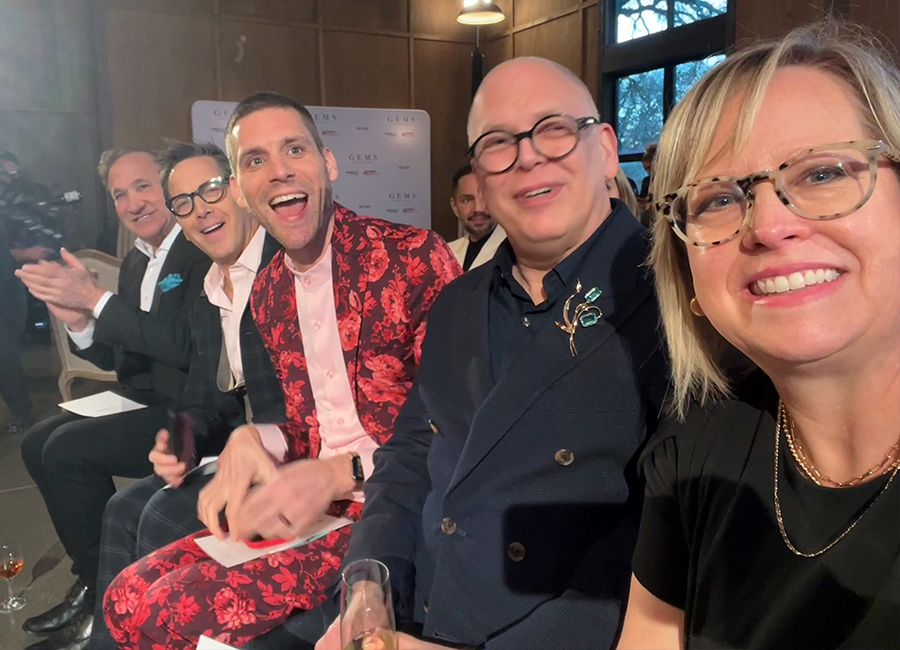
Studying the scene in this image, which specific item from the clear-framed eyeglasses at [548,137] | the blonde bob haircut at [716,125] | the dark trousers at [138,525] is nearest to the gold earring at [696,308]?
the blonde bob haircut at [716,125]

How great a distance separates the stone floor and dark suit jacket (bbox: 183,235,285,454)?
0.25 m

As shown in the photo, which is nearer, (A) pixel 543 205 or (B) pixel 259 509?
(A) pixel 543 205

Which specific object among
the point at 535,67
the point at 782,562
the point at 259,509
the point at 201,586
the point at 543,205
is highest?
the point at 535,67

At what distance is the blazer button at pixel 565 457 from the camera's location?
104 cm

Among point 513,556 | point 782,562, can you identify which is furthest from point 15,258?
point 782,562

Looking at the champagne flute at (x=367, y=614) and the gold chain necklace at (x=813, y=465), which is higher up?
the gold chain necklace at (x=813, y=465)

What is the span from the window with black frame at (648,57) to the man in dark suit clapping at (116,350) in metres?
1.96

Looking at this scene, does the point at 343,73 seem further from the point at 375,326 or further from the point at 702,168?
the point at 702,168

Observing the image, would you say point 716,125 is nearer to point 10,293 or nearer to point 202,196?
point 202,196

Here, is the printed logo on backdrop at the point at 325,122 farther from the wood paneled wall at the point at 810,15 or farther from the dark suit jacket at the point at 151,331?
the wood paneled wall at the point at 810,15

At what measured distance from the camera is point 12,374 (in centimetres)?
153

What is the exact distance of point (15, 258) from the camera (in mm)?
1467

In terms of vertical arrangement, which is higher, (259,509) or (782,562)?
(782,562)

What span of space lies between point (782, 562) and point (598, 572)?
1.21 feet
